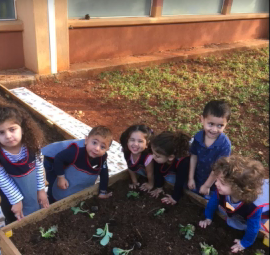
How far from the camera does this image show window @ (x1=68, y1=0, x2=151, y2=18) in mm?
6496

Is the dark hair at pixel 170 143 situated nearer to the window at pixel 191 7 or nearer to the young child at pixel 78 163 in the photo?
the young child at pixel 78 163

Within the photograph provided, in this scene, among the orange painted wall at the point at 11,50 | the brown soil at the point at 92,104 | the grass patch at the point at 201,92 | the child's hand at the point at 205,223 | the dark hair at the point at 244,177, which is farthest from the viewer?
the orange painted wall at the point at 11,50

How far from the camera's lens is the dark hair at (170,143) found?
7.84ft

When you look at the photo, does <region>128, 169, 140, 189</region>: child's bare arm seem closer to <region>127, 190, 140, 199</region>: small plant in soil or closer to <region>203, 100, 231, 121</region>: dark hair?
<region>127, 190, 140, 199</region>: small plant in soil

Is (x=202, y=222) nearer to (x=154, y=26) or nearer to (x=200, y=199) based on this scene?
(x=200, y=199)

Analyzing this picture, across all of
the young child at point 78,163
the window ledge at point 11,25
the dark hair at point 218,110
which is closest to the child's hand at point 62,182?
the young child at point 78,163

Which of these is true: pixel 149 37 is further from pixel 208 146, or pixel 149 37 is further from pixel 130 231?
pixel 130 231

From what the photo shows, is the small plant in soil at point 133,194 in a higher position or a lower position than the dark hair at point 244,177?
lower

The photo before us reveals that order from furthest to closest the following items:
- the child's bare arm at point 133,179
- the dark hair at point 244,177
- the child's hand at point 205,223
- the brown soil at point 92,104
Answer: the brown soil at point 92,104 < the child's bare arm at point 133,179 < the child's hand at point 205,223 < the dark hair at point 244,177

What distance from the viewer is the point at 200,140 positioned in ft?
8.39

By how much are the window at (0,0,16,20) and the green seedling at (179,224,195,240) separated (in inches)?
210

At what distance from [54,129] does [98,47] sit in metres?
3.61

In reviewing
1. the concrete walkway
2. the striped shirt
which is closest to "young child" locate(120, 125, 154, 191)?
the striped shirt

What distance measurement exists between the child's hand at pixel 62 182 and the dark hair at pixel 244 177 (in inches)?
50.8
